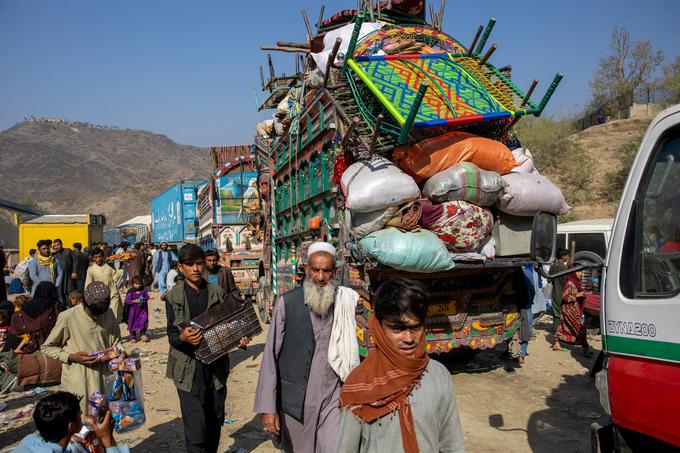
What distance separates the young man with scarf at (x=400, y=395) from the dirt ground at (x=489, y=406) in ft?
8.84

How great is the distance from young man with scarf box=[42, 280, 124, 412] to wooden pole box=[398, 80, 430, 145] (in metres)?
2.80

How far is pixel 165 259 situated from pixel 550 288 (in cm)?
885

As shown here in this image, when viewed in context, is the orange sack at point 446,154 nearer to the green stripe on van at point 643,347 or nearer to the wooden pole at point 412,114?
the wooden pole at point 412,114

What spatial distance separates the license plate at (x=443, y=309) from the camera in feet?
18.5

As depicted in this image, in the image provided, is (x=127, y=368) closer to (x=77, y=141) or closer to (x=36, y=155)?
(x=36, y=155)

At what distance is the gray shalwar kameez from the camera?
9.69 feet

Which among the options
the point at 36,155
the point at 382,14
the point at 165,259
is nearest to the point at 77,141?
the point at 36,155

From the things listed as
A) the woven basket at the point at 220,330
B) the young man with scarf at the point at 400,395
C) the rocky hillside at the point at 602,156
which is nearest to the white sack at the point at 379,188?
the woven basket at the point at 220,330

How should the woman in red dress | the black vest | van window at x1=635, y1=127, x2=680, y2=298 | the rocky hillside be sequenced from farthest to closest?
1. the rocky hillside
2. the woman in red dress
3. the black vest
4. van window at x1=635, y1=127, x2=680, y2=298

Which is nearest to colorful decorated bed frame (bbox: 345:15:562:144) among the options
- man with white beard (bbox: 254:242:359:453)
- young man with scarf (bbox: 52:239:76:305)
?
man with white beard (bbox: 254:242:359:453)

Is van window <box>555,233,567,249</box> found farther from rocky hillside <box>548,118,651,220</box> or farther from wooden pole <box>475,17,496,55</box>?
rocky hillside <box>548,118,651,220</box>

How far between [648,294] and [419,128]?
10.9ft

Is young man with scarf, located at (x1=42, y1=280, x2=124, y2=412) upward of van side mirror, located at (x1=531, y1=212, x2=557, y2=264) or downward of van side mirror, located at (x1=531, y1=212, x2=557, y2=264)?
downward

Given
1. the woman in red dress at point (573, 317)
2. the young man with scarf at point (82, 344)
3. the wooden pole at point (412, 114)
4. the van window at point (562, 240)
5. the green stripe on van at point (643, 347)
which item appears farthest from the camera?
the van window at point (562, 240)
